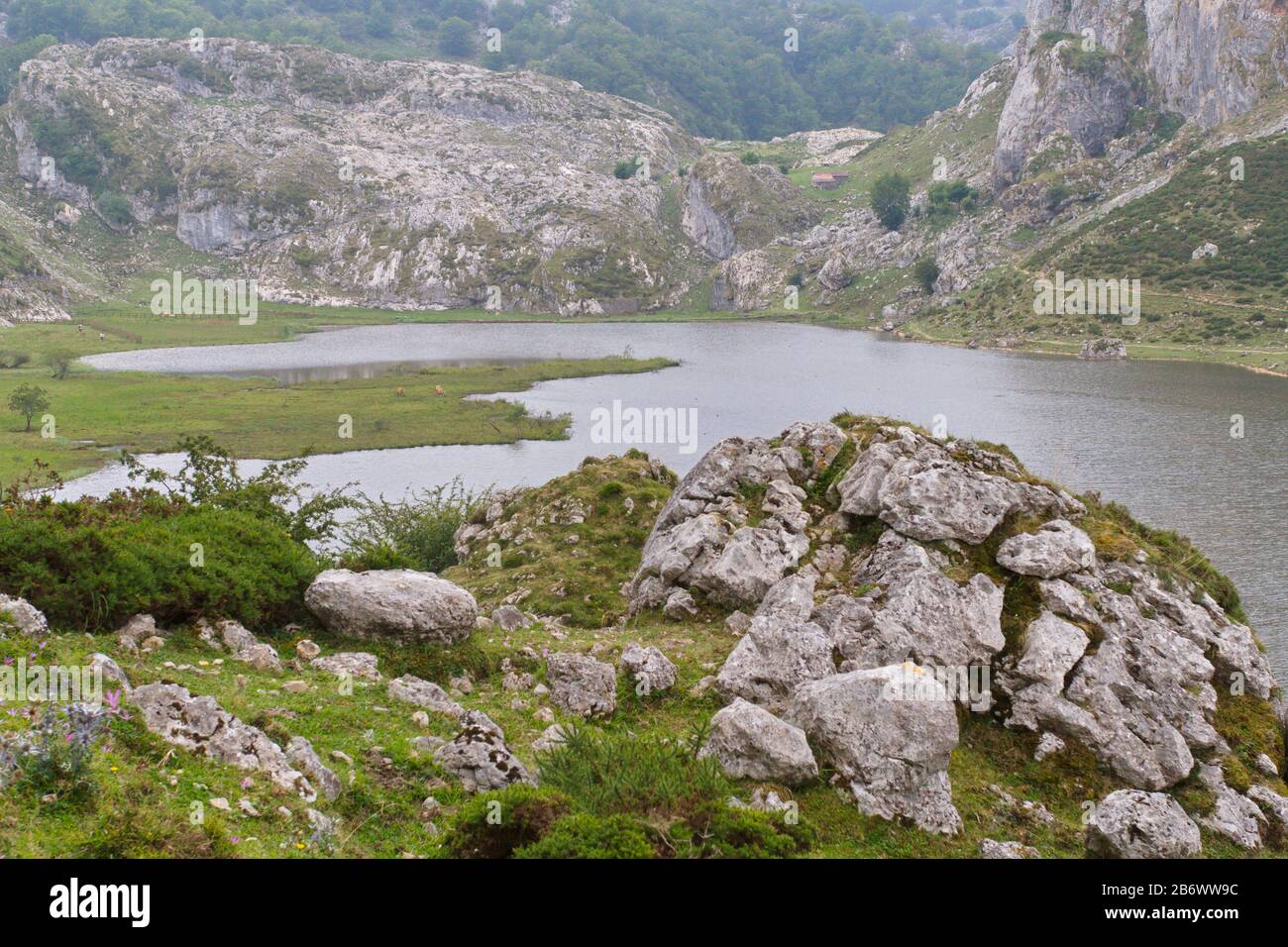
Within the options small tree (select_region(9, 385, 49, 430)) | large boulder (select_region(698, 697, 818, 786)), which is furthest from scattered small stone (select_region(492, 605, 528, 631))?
small tree (select_region(9, 385, 49, 430))

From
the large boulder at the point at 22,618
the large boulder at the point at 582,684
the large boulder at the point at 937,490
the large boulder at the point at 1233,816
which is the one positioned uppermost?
the large boulder at the point at 937,490

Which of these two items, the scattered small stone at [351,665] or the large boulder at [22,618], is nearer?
the large boulder at [22,618]

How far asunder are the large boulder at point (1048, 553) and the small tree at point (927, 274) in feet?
582

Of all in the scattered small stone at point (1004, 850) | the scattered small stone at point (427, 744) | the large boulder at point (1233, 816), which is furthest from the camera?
the large boulder at point (1233, 816)

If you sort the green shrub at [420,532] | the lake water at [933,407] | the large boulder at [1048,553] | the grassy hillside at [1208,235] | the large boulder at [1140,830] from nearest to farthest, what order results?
1. the large boulder at [1140,830]
2. the large boulder at [1048,553]
3. the green shrub at [420,532]
4. the lake water at [933,407]
5. the grassy hillside at [1208,235]

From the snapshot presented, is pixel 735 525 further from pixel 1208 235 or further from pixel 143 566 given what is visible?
pixel 1208 235

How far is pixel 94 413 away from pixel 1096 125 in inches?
7485

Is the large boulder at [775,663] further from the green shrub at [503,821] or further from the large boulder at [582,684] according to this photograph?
the green shrub at [503,821]

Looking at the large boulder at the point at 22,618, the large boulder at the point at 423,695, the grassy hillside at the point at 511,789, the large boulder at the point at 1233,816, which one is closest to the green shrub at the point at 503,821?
the grassy hillside at the point at 511,789

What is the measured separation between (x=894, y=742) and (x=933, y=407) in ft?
276

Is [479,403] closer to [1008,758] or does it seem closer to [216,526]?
[216,526]

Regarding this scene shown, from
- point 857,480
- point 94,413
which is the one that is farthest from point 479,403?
point 857,480

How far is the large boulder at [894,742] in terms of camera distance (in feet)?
50.1

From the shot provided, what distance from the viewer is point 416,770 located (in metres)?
14.5
